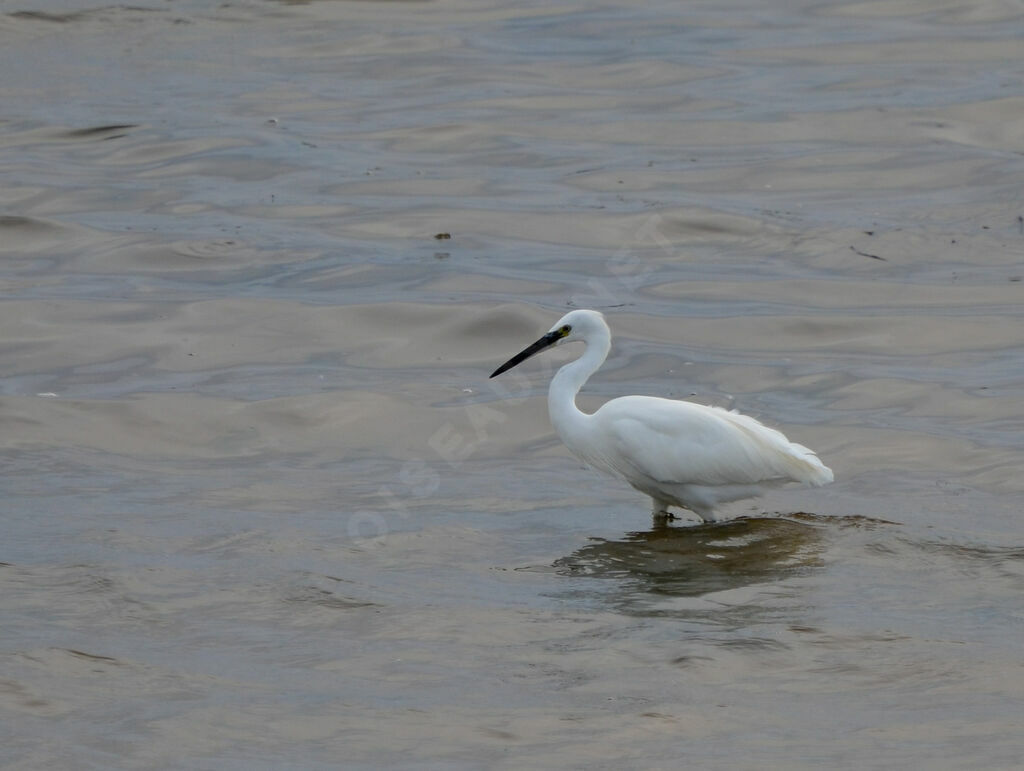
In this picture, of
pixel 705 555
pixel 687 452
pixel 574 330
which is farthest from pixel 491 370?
pixel 705 555

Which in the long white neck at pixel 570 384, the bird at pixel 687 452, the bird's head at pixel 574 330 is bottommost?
the bird at pixel 687 452

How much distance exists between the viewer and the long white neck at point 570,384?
938 centimetres

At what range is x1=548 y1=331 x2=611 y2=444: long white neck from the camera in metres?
9.38

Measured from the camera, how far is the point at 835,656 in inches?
263

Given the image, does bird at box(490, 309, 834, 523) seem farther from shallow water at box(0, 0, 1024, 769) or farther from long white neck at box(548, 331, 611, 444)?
shallow water at box(0, 0, 1024, 769)

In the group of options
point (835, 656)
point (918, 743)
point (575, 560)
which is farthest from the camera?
point (575, 560)

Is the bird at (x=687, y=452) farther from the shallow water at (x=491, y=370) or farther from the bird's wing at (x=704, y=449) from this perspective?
the shallow water at (x=491, y=370)

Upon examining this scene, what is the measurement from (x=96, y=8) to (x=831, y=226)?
11.4 meters

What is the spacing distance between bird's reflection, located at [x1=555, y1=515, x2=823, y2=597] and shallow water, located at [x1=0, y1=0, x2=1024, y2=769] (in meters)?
0.04

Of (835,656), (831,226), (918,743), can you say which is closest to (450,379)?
(831,226)

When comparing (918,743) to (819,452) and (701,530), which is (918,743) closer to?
(701,530)

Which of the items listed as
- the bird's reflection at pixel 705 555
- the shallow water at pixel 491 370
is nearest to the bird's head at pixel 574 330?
the shallow water at pixel 491 370

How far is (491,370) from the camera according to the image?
12086 millimetres

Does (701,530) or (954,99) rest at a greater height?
(954,99)
